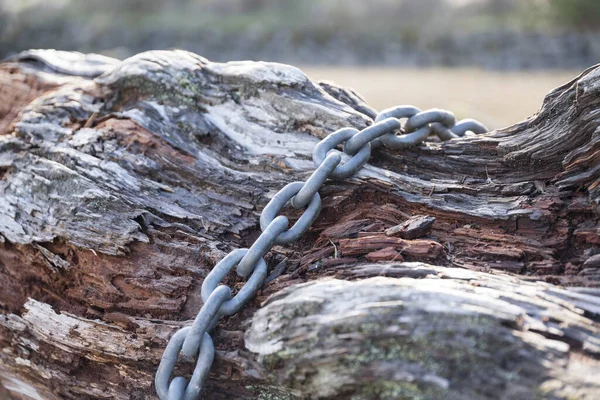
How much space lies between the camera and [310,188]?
7.98 ft

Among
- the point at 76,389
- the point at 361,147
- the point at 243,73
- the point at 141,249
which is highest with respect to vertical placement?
the point at 243,73

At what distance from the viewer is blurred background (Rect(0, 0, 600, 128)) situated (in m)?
8.89

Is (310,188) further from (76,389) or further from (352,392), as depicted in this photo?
(76,389)

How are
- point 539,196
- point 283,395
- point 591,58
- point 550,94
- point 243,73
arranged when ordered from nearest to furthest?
point 283,395 < point 539,196 < point 550,94 < point 243,73 < point 591,58

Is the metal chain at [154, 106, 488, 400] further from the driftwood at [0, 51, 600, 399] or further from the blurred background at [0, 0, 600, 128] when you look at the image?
the blurred background at [0, 0, 600, 128]

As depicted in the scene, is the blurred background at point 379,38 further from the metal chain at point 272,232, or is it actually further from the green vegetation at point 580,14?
the metal chain at point 272,232

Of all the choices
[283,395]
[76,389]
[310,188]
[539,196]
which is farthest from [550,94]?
[76,389]

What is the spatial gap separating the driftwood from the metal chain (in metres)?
0.10

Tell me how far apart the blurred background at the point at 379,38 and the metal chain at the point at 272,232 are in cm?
388

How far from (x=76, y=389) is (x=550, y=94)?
276 cm

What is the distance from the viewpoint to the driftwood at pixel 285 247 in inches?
73.2

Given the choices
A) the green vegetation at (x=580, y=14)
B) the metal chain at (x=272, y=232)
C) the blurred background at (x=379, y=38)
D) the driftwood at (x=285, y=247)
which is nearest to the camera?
the driftwood at (x=285, y=247)

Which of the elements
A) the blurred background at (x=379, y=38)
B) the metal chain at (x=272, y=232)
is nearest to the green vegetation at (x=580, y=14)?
the blurred background at (x=379, y=38)

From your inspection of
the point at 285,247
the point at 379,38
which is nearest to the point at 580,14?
the point at 379,38
